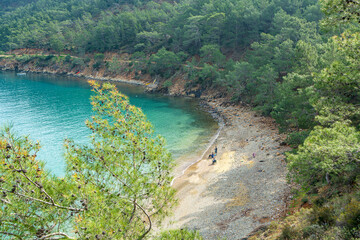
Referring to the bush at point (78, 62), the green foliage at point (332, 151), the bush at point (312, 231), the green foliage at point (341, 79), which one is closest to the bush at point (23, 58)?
the bush at point (78, 62)

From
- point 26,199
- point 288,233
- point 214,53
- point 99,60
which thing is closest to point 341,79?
point 288,233

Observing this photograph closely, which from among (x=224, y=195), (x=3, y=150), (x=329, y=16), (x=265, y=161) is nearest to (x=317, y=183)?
(x=224, y=195)

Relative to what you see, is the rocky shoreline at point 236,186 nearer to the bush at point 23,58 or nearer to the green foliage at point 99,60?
the green foliage at point 99,60

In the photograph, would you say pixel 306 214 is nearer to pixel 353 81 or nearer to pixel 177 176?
pixel 353 81

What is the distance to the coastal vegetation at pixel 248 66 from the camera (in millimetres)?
8906

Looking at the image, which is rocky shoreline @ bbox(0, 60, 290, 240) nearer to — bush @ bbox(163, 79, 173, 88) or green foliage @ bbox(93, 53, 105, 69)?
bush @ bbox(163, 79, 173, 88)

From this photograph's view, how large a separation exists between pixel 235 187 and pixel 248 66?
3004cm

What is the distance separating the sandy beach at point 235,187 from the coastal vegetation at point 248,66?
237 cm

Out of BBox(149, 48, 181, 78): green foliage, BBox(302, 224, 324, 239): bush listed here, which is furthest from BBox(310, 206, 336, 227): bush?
BBox(149, 48, 181, 78): green foliage

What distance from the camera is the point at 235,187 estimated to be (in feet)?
77.3

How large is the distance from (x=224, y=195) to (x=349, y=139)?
14031 millimetres

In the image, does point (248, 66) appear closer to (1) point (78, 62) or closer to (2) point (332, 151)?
(2) point (332, 151)

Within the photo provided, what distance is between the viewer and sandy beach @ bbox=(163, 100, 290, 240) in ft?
59.8

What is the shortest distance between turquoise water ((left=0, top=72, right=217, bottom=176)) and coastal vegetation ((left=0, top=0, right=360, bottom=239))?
9658 millimetres
